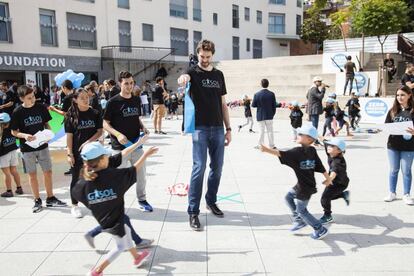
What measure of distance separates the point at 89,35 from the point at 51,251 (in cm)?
2332

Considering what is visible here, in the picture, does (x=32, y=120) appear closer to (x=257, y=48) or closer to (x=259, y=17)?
(x=257, y=48)

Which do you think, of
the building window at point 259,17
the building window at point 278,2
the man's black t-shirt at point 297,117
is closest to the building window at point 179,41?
the building window at point 259,17

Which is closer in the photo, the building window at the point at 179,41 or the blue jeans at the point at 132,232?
the blue jeans at the point at 132,232

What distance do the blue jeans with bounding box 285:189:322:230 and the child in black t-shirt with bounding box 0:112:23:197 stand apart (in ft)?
14.3

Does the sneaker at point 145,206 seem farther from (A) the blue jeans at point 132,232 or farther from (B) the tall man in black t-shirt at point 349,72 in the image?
(B) the tall man in black t-shirt at point 349,72

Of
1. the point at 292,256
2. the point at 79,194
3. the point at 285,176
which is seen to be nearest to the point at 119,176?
the point at 79,194

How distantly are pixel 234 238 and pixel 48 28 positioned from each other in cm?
2247

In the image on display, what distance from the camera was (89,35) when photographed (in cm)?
2509

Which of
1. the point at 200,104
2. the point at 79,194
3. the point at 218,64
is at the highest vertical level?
the point at 218,64

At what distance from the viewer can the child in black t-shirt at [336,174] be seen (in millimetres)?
4473

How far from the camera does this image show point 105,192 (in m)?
3.32

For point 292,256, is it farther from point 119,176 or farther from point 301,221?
point 119,176

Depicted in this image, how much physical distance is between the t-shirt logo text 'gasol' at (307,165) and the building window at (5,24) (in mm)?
21285

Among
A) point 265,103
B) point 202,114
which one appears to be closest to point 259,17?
point 265,103
